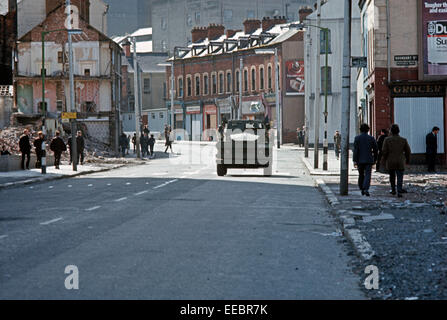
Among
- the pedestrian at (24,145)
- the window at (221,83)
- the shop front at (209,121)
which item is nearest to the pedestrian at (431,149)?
the pedestrian at (24,145)

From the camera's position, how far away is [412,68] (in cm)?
3353

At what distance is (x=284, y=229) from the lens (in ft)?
43.4

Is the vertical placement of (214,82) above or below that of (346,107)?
above

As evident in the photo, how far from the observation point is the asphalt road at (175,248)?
7.91 m

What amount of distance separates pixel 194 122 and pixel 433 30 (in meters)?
63.4

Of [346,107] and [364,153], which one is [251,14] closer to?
[346,107]

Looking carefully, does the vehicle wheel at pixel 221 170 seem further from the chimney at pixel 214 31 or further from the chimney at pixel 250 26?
the chimney at pixel 214 31

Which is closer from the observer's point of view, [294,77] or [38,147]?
[38,147]

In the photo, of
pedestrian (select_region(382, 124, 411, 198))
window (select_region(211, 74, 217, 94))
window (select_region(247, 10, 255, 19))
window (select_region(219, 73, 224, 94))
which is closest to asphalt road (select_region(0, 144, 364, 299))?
pedestrian (select_region(382, 124, 411, 198))

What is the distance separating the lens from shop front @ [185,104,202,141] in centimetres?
9469

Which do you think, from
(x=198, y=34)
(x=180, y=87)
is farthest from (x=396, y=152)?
(x=198, y=34)

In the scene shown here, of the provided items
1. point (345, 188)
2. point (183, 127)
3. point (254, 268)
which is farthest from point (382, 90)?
point (183, 127)

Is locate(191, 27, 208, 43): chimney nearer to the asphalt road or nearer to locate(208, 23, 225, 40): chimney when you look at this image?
locate(208, 23, 225, 40): chimney

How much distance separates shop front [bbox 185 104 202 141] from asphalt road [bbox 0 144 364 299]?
2918 inches
